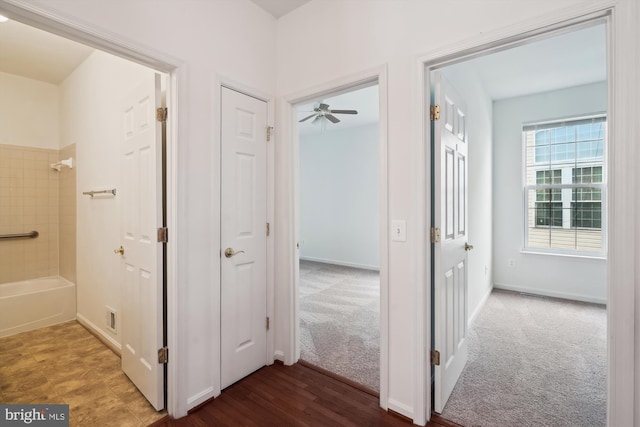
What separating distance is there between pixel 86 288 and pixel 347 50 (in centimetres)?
346

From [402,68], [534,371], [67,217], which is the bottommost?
[534,371]

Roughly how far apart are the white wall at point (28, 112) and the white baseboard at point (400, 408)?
4.62 m

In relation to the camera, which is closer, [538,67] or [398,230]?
[398,230]

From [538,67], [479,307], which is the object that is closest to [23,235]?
[479,307]

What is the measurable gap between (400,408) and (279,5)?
2952 millimetres

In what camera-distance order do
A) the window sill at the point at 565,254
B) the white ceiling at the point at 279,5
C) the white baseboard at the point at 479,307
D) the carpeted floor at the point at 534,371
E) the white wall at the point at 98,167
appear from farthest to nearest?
the window sill at the point at 565,254 < the white baseboard at the point at 479,307 < the white wall at the point at 98,167 < the white ceiling at the point at 279,5 < the carpeted floor at the point at 534,371

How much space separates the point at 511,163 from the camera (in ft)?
14.9

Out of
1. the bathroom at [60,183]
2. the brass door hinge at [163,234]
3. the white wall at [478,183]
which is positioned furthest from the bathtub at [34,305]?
the white wall at [478,183]

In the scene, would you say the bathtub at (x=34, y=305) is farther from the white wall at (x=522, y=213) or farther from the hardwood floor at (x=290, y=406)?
the white wall at (x=522, y=213)

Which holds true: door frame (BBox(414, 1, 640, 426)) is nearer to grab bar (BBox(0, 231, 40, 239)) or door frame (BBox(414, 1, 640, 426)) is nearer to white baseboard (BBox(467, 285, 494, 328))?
white baseboard (BBox(467, 285, 494, 328))

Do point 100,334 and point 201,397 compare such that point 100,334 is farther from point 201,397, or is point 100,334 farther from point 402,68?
point 402,68

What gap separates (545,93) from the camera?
4270 millimetres

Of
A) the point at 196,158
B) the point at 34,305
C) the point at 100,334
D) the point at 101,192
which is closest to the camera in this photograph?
the point at 196,158

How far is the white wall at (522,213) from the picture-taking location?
3.98 metres
